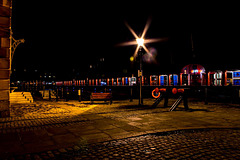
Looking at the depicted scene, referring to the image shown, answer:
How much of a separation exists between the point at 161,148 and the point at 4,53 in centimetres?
698

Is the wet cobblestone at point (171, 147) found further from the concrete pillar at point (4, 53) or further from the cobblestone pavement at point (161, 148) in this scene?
the concrete pillar at point (4, 53)

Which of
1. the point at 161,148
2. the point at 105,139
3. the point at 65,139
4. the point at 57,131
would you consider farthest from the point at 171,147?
the point at 57,131

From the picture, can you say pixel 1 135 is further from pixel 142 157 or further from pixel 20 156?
pixel 142 157

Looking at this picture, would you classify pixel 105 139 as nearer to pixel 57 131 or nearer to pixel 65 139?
pixel 65 139

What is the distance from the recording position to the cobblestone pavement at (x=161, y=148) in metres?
3.47

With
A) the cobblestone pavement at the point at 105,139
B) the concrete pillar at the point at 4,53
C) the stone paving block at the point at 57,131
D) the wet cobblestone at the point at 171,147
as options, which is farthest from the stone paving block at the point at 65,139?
the concrete pillar at the point at 4,53

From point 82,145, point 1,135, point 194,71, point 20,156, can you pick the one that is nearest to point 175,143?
point 82,145

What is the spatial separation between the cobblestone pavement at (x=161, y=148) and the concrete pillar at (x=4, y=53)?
490cm

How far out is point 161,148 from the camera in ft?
12.8

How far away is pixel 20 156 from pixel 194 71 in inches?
700

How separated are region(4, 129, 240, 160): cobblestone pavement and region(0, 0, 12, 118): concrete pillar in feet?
16.1

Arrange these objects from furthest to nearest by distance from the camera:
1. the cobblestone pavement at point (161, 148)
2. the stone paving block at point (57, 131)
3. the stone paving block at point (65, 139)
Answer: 1. the stone paving block at point (57, 131)
2. the stone paving block at point (65, 139)
3. the cobblestone pavement at point (161, 148)

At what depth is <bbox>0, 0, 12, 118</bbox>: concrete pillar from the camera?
7.38 m

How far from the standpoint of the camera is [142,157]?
342 cm
